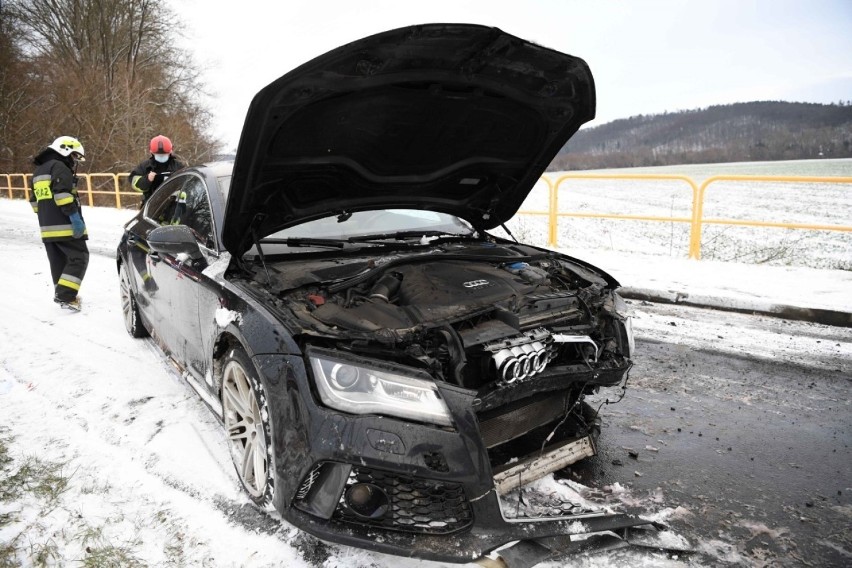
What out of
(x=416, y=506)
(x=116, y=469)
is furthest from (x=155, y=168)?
(x=416, y=506)

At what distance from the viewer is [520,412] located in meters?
2.41

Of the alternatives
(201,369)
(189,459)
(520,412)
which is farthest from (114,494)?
(520,412)

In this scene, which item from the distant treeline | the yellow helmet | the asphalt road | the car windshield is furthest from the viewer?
the distant treeline

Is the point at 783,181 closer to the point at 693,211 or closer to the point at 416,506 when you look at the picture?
the point at 693,211

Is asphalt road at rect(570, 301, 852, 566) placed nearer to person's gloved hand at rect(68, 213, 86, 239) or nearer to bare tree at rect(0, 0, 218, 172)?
person's gloved hand at rect(68, 213, 86, 239)

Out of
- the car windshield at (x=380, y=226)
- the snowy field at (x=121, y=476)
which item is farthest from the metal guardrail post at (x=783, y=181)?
the car windshield at (x=380, y=226)

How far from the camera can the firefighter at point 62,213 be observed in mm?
5516

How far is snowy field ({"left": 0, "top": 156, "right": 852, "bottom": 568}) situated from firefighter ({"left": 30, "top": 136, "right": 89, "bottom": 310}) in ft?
3.07

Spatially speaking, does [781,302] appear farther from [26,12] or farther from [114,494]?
[26,12]

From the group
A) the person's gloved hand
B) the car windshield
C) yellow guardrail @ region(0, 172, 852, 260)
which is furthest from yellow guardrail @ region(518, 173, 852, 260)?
the person's gloved hand

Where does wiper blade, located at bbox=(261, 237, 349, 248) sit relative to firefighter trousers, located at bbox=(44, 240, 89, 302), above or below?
above

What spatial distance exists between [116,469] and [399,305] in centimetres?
167

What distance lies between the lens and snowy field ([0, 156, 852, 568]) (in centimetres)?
212

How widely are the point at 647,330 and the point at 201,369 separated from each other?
12.7 ft
